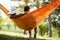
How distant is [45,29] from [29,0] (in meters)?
2.33

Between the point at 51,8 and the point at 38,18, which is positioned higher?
the point at 51,8

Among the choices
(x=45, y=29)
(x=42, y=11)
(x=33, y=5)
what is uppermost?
(x=42, y=11)

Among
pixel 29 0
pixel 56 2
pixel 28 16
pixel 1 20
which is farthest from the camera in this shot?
pixel 1 20

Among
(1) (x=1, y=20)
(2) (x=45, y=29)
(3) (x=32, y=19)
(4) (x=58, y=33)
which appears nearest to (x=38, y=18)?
(3) (x=32, y=19)

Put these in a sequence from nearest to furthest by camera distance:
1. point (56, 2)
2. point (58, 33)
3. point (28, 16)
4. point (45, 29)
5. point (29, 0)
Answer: point (56, 2) < point (28, 16) < point (29, 0) < point (58, 33) < point (45, 29)

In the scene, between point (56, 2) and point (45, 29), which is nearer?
point (56, 2)

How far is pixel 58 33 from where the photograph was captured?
282 inches

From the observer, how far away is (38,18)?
3.60m

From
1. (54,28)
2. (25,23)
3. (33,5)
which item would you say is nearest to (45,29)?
(54,28)

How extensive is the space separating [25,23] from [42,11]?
1.44 ft

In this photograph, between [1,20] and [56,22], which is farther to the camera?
[1,20]

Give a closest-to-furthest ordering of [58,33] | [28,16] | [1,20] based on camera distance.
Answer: [28,16] → [58,33] → [1,20]

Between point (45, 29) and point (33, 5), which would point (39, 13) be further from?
point (45, 29)

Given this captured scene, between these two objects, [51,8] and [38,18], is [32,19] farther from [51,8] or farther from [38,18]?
[51,8]
